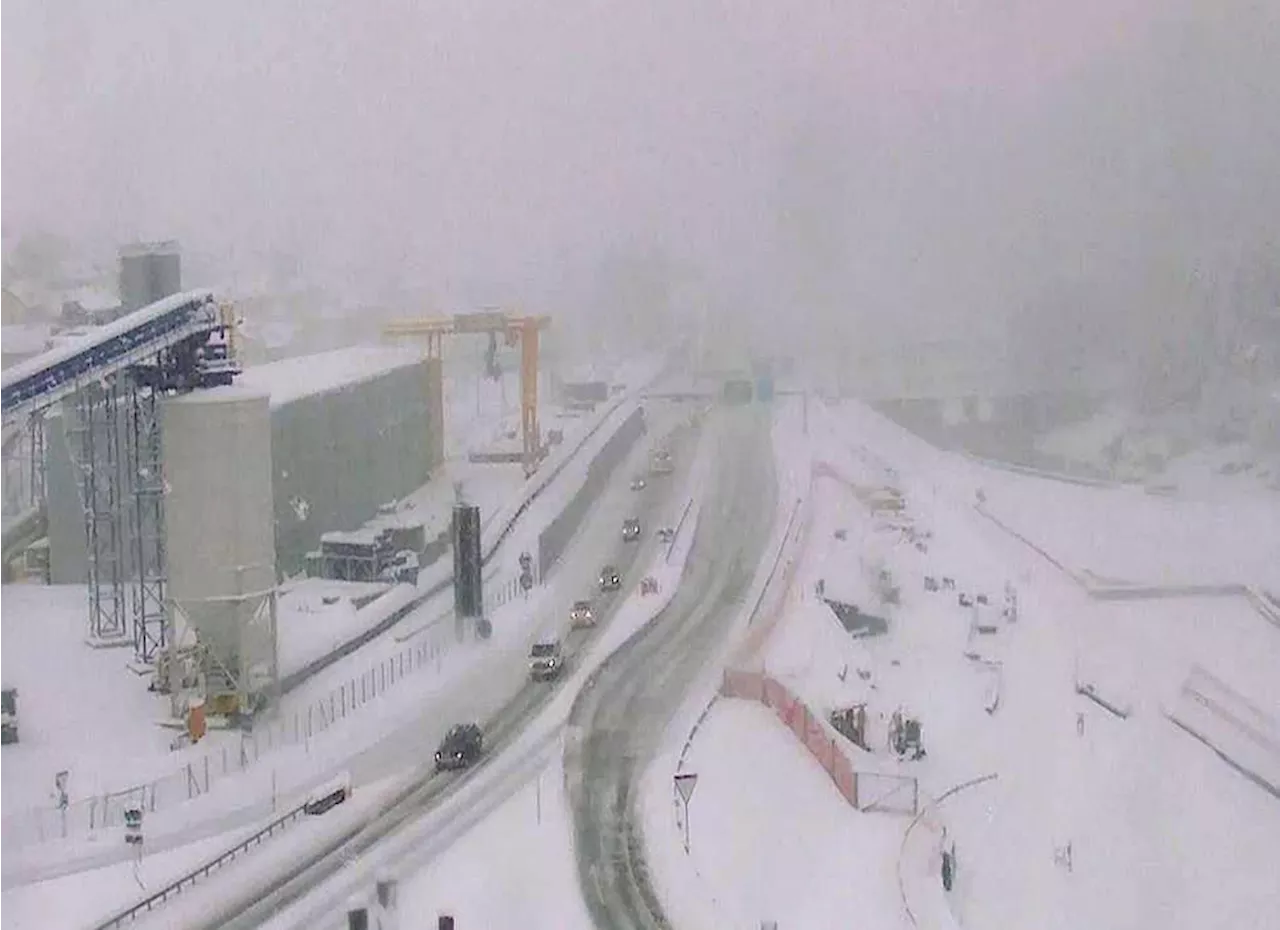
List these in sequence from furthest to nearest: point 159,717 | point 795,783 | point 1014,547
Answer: point 1014,547, point 159,717, point 795,783

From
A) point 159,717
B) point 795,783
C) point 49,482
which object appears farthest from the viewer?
point 49,482

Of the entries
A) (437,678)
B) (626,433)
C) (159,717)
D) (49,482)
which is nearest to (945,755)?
(437,678)

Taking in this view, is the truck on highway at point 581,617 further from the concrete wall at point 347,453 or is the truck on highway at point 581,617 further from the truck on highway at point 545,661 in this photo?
the concrete wall at point 347,453

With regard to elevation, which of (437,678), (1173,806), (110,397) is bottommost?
(1173,806)

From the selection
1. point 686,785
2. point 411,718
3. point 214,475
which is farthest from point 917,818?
point 214,475

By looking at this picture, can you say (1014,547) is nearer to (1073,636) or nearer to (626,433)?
(1073,636)

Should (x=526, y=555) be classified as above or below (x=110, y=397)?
below

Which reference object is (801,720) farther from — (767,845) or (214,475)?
(214,475)

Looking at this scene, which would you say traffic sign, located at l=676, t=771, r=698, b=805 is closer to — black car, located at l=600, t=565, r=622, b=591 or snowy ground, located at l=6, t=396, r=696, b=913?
snowy ground, located at l=6, t=396, r=696, b=913
